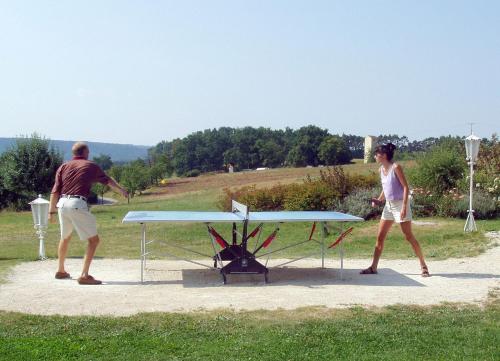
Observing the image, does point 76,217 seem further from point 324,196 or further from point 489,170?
point 489,170

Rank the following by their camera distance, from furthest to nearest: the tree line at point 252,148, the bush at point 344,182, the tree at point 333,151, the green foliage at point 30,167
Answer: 1. the tree line at point 252,148
2. the tree at point 333,151
3. the green foliage at point 30,167
4. the bush at point 344,182

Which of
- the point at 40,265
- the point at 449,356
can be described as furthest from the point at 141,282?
the point at 449,356

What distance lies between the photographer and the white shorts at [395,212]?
348 inches

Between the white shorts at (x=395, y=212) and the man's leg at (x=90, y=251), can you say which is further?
the white shorts at (x=395, y=212)

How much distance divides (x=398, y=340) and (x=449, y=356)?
0.53 m

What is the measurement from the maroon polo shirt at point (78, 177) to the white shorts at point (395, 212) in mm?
3815

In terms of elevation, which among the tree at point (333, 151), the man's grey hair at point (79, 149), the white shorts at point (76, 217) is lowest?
the white shorts at point (76, 217)

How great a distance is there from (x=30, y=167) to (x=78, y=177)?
2808 cm

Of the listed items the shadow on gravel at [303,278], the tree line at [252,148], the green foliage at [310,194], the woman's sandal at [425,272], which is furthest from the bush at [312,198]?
the tree line at [252,148]

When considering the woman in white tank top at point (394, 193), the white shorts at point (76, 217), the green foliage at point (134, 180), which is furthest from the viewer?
the green foliage at point (134, 180)

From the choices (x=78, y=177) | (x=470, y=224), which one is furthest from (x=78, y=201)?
(x=470, y=224)

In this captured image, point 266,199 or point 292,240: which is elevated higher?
point 266,199

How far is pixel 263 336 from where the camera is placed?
18.7 ft

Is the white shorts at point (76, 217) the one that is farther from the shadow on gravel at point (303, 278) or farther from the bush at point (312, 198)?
the bush at point (312, 198)
